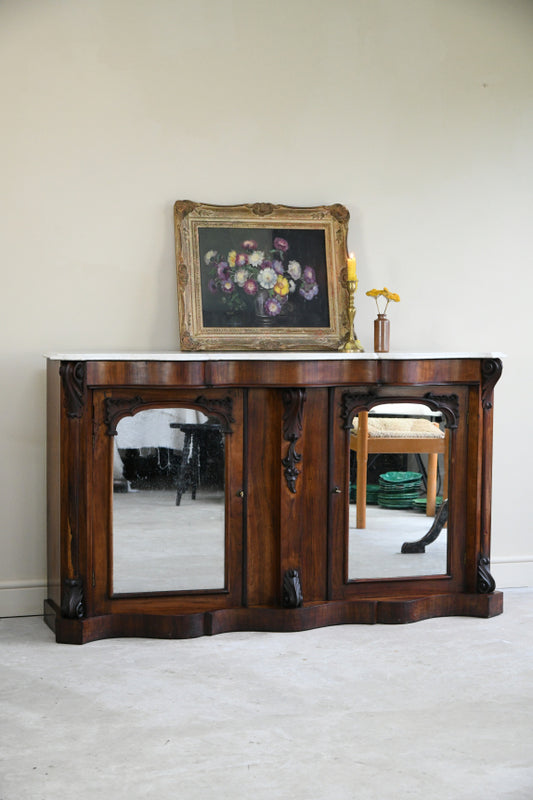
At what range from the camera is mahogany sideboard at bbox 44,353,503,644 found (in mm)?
3789

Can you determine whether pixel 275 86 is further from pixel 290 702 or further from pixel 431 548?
pixel 290 702

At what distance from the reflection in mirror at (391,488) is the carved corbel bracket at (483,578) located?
24cm

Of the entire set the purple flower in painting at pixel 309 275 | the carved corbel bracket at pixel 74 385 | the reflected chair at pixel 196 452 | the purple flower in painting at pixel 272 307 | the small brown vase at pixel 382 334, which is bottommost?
the reflected chair at pixel 196 452

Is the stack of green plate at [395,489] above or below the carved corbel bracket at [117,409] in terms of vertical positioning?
below

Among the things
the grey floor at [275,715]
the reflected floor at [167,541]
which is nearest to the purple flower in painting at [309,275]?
the reflected floor at [167,541]

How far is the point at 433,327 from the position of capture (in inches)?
182

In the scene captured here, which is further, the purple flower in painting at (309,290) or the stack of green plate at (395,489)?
the purple flower in painting at (309,290)

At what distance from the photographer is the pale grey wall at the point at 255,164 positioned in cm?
419

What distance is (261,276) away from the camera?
436 cm

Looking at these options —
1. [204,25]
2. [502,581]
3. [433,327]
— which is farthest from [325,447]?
[204,25]

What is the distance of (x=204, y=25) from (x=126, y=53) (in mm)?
371

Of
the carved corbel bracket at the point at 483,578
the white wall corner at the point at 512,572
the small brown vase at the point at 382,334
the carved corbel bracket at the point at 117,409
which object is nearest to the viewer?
the carved corbel bracket at the point at 117,409

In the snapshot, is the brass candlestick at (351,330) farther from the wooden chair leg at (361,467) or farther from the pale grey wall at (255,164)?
the wooden chair leg at (361,467)

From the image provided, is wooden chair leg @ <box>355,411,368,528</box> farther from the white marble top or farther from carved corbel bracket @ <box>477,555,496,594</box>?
carved corbel bracket @ <box>477,555,496,594</box>
